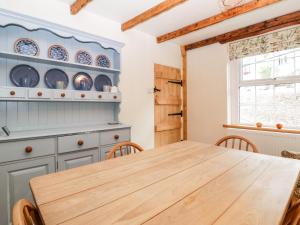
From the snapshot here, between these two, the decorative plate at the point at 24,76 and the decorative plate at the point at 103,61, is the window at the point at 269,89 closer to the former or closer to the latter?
the decorative plate at the point at 103,61

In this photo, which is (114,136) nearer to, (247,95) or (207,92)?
(207,92)

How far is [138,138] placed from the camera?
9.81ft

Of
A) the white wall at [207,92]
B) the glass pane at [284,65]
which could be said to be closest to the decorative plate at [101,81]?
the white wall at [207,92]

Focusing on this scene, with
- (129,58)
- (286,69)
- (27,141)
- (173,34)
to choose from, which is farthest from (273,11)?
(27,141)

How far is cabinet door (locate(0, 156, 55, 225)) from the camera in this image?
4.86ft

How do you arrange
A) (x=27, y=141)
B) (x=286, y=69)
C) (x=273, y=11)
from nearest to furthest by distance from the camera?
(x=27, y=141) → (x=273, y=11) → (x=286, y=69)

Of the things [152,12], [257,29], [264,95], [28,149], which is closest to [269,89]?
[264,95]

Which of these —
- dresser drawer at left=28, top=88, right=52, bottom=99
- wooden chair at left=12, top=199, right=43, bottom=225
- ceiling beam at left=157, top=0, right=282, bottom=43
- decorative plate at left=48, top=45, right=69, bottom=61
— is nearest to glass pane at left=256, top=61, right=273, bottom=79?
ceiling beam at left=157, top=0, right=282, bottom=43

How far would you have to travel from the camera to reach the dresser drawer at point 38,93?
182cm

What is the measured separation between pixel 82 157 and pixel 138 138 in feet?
3.86

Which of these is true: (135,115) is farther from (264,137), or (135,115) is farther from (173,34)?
(264,137)

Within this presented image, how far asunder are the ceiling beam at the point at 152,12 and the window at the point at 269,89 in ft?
5.39

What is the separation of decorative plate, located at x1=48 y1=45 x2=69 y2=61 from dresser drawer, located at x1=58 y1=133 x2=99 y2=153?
39.4 inches

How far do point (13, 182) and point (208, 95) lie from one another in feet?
9.83
